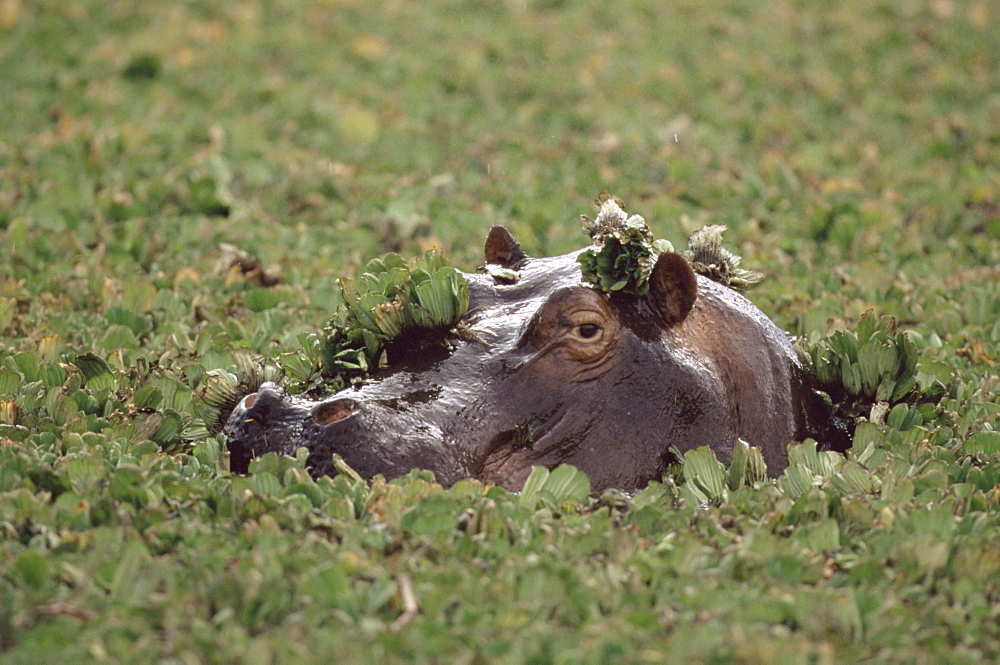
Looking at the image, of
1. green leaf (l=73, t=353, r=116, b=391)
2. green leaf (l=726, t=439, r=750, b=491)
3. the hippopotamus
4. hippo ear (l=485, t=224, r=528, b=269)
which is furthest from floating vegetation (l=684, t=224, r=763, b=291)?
green leaf (l=73, t=353, r=116, b=391)

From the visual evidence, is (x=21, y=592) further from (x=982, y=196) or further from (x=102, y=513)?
(x=982, y=196)

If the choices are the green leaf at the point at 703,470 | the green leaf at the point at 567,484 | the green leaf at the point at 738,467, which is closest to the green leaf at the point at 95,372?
the green leaf at the point at 567,484

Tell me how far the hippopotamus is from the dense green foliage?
165 millimetres

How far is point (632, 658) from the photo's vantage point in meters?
3.49

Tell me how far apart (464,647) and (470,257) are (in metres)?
4.91

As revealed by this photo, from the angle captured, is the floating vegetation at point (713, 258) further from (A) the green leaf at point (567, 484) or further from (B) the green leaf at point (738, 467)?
(A) the green leaf at point (567, 484)

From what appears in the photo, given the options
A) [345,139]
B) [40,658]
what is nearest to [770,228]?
[345,139]

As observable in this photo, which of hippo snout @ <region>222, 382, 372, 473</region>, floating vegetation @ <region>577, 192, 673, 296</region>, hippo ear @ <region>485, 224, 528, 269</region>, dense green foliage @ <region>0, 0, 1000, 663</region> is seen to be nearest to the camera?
dense green foliage @ <region>0, 0, 1000, 663</region>

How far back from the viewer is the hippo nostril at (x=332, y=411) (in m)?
4.57

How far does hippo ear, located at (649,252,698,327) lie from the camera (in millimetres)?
5043

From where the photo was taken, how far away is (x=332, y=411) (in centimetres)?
457

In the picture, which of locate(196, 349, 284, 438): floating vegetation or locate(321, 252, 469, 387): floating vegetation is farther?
locate(196, 349, 284, 438): floating vegetation

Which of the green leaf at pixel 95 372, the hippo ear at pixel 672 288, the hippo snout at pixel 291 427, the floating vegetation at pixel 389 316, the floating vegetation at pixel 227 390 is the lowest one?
the green leaf at pixel 95 372

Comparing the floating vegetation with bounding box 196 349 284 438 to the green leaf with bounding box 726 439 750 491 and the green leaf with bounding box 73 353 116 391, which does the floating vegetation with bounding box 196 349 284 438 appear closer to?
the green leaf with bounding box 73 353 116 391
